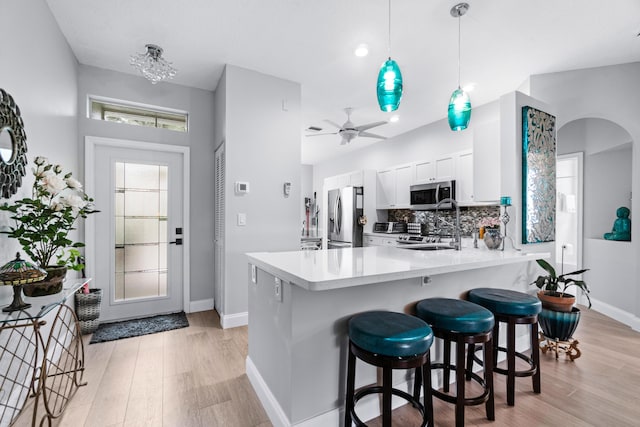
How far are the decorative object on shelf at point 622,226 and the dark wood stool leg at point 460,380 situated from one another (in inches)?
Result: 137

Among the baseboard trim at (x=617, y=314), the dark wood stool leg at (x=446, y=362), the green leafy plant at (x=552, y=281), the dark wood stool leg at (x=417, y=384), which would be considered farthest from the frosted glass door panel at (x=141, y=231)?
the baseboard trim at (x=617, y=314)

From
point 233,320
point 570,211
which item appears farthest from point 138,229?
point 570,211

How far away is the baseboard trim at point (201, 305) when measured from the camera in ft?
12.1

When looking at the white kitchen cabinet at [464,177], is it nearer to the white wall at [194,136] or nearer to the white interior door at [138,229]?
the white wall at [194,136]

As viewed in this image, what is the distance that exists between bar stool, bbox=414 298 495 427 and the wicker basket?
3092 millimetres

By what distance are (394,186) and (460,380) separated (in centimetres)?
445

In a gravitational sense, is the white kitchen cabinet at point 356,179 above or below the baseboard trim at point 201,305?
above

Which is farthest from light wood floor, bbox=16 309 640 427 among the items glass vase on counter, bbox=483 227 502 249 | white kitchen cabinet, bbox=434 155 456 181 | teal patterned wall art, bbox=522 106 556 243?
white kitchen cabinet, bbox=434 155 456 181

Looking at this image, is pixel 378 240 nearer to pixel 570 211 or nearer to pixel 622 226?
pixel 570 211

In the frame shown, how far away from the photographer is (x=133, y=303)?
347 cm

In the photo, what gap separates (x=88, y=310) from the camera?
2994 mm

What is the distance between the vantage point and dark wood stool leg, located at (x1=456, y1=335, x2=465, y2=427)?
5.12ft

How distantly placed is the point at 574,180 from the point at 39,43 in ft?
19.8

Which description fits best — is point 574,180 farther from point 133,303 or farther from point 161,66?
point 133,303
